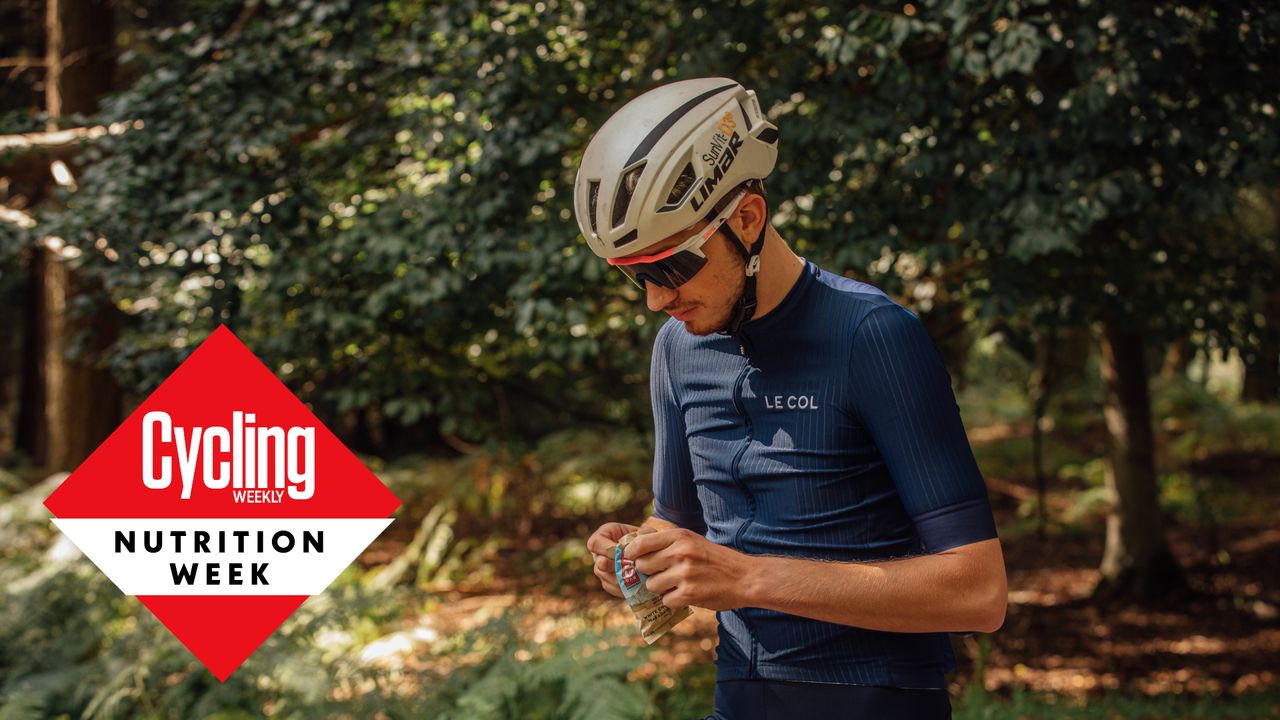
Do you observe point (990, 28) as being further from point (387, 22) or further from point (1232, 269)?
point (387, 22)

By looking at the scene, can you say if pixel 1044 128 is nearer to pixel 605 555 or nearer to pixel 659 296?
pixel 659 296

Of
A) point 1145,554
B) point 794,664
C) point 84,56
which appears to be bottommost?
point 1145,554

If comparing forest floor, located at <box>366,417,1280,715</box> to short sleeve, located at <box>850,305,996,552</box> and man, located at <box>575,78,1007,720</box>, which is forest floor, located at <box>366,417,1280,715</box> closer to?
man, located at <box>575,78,1007,720</box>

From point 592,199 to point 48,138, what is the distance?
6337 millimetres

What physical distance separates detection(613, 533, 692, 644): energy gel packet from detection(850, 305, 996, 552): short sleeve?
510 millimetres

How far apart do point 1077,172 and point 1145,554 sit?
5469 millimetres

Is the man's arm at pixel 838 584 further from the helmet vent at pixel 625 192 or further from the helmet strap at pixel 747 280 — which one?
the helmet vent at pixel 625 192

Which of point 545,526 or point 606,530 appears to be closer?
point 606,530

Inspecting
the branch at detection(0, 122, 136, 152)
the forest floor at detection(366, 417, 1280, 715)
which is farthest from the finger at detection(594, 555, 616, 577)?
the branch at detection(0, 122, 136, 152)

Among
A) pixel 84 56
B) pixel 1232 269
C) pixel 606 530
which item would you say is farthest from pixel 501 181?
pixel 84 56

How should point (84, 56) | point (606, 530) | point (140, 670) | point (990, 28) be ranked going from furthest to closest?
Answer: point (84, 56) → point (140, 670) → point (990, 28) → point (606, 530)

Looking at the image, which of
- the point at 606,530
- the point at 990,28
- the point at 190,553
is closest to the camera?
the point at 606,530

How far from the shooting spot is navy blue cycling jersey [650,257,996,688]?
1820mm

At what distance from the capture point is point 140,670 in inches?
227
